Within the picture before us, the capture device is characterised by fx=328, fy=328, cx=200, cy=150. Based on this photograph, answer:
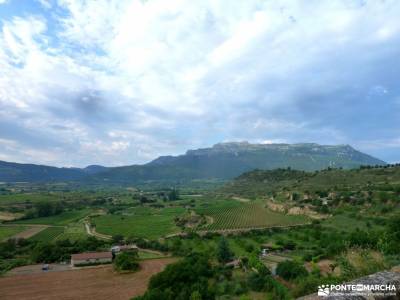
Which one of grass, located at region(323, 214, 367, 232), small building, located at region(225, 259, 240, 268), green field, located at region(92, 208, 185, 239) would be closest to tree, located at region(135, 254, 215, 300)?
small building, located at region(225, 259, 240, 268)

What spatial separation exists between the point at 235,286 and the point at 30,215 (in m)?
84.1

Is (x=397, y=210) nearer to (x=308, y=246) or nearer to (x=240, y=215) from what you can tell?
(x=308, y=246)

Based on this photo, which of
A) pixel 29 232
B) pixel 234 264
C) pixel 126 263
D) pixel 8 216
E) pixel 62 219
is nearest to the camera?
pixel 234 264

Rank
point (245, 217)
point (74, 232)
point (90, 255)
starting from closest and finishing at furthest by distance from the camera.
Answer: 1. point (90, 255)
2. point (74, 232)
3. point (245, 217)

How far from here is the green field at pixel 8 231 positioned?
227 feet

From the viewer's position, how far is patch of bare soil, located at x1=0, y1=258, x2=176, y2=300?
35375 millimetres

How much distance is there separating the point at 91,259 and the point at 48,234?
27801 millimetres

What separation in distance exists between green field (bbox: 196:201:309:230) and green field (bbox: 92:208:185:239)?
9.23 m

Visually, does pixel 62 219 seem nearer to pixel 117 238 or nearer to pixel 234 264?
pixel 117 238

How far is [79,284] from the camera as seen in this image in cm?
3978

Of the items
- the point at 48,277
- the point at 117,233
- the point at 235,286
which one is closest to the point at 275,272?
the point at 235,286

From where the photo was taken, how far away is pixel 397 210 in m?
59.4

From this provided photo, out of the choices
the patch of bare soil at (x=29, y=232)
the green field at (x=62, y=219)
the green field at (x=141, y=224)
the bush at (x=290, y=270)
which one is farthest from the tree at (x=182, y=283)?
the green field at (x=62, y=219)

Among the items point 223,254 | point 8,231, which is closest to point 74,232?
point 8,231
